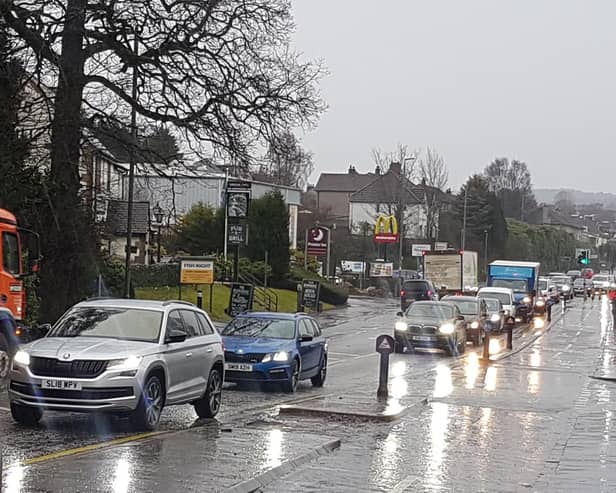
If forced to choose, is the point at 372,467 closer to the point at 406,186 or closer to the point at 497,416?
the point at 497,416

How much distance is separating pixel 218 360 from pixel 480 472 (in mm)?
4876

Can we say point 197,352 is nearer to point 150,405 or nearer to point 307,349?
point 150,405

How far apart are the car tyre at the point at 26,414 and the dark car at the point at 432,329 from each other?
18.5 metres

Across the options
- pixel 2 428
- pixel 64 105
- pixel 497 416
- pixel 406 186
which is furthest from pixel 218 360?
pixel 406 186

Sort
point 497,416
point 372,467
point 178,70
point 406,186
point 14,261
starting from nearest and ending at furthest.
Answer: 1. point 372,467
2. point 497,416
3. point 14,261
4. point 178,70
5. point 406,186

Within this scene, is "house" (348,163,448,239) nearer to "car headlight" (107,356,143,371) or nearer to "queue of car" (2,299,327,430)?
"queue of car" (2,299,327,430)

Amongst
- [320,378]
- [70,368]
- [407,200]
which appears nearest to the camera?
[70,368]

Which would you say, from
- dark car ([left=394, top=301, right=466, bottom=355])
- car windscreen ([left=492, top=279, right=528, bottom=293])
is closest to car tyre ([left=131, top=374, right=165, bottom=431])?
dark car ([left=394, top=301, right=466, bottom=355])

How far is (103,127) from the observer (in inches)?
987

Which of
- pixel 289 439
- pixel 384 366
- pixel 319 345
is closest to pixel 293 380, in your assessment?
pixel 319 345

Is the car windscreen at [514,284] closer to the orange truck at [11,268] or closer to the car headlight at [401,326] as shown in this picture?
the car headlight at [401,326]

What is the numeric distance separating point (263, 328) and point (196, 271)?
59.5ft

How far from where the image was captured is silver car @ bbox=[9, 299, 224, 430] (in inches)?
476

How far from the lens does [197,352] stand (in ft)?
46.4
